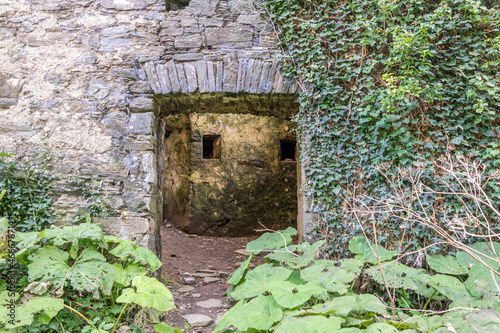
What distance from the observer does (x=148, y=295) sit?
7.38 ft

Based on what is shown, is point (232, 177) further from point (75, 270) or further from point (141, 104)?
point (75, 270)

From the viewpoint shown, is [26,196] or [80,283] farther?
[26,196]

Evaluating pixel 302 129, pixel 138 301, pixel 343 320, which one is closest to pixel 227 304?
pixel 138 301

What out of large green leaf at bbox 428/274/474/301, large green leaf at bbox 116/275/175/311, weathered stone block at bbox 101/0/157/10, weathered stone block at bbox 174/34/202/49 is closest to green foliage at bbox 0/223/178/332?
large green leaf at bbox 116/275/175/311

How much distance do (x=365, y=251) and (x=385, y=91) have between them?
4.41 ft

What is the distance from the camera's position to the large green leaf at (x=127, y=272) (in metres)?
2.61

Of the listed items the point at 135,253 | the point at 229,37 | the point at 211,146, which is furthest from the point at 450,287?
the point at 211,146

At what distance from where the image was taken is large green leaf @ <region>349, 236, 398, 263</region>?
8.71ft

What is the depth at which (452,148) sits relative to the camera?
9.29 feet

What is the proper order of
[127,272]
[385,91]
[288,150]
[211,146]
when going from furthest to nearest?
1. [288,150]
2. [211,146]
3. [385,91]
4. [127,272]

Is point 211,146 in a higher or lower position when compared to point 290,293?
higher

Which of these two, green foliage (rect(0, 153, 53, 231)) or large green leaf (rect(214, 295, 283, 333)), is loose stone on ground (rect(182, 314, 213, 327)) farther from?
green foliage (rect(0, 153, 53, 231))

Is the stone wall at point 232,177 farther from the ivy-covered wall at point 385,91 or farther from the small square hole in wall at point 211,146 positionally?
the ivy-covered wall at point 385,91

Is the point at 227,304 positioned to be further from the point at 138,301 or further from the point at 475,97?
the point at 475,97
